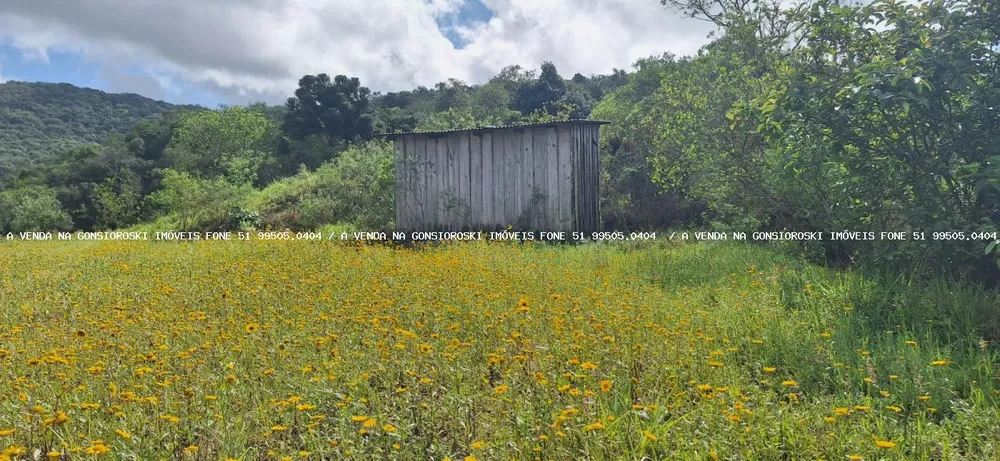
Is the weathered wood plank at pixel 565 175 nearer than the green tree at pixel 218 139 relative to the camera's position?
Yes

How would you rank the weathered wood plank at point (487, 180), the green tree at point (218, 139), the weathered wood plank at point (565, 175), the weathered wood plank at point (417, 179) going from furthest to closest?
the green tree at point (218, 139)
the weathered wood plank at point (417, 179)
the weathered wood plank at point (487, 180)
the weathered wood plank at point (565, 175)

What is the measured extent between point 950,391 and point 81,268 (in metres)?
9.08

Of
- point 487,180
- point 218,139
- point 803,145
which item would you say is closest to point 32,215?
point 218,139

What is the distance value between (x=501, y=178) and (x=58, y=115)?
48.3 metres

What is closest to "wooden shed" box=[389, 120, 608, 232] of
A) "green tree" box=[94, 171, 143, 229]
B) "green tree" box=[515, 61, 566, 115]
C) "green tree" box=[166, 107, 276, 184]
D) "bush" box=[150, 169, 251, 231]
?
"bush" box=[150, 169, 251, 231]

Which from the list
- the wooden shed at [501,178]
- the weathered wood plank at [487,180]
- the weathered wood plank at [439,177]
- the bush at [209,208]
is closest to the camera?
the wooden shed at [501,178]

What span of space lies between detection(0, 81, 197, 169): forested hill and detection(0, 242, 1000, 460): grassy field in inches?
1743

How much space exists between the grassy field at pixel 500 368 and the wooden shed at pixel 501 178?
4.97 meters

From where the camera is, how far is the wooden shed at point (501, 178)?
10.6 m

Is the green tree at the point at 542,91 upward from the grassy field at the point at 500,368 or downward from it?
upward

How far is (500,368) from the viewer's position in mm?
3121

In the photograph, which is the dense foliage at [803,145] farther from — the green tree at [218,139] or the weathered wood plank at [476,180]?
the green tree at [218,139]

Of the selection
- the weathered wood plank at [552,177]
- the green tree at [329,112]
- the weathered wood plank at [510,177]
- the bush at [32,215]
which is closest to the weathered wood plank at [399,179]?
the weathered wood plank at [510,177]

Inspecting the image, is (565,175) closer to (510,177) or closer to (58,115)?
(510,177)
